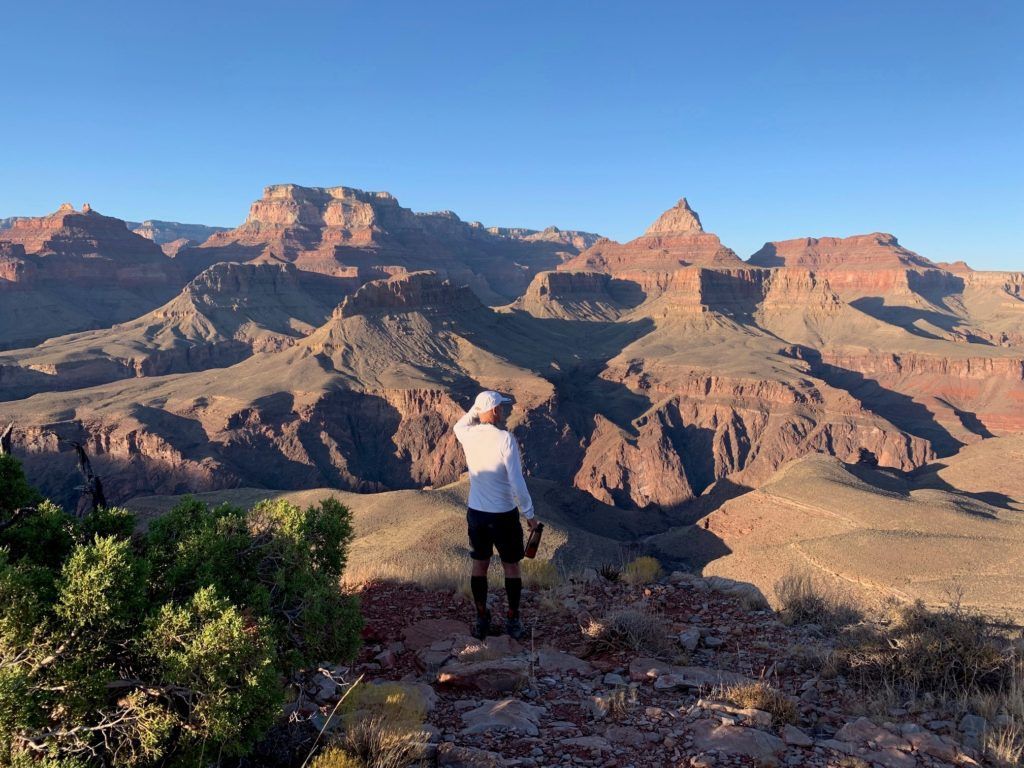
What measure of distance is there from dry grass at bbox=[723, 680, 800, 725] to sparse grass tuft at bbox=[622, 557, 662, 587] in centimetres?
582

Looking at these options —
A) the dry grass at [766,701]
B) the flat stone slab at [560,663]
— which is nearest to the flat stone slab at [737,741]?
the dry grass at [766,701]

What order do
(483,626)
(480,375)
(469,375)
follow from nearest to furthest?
1. (483,626)
2. (480,375)
3. (469,375)

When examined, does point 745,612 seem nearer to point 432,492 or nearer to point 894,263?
point 432,492

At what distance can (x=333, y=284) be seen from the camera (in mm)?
130250

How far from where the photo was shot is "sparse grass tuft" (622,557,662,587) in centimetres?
1165

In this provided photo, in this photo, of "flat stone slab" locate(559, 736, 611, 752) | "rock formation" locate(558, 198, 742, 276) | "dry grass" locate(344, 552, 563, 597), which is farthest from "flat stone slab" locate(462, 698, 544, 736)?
"rock formation" locate(558, 198, 742, 276)

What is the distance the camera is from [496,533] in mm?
7555

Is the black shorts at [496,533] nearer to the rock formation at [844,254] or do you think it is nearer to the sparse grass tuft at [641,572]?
the sparse grass tuft at [641,572]

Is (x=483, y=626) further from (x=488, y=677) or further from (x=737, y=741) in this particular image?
(x=737, y=741)

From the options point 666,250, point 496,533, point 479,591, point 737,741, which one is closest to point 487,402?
point 496,533

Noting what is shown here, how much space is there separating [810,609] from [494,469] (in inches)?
236

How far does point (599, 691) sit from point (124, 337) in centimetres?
10007

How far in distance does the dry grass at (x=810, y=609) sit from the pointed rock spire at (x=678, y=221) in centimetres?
18279

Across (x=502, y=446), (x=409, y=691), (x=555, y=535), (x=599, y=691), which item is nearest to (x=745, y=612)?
(x=599, y=691)
